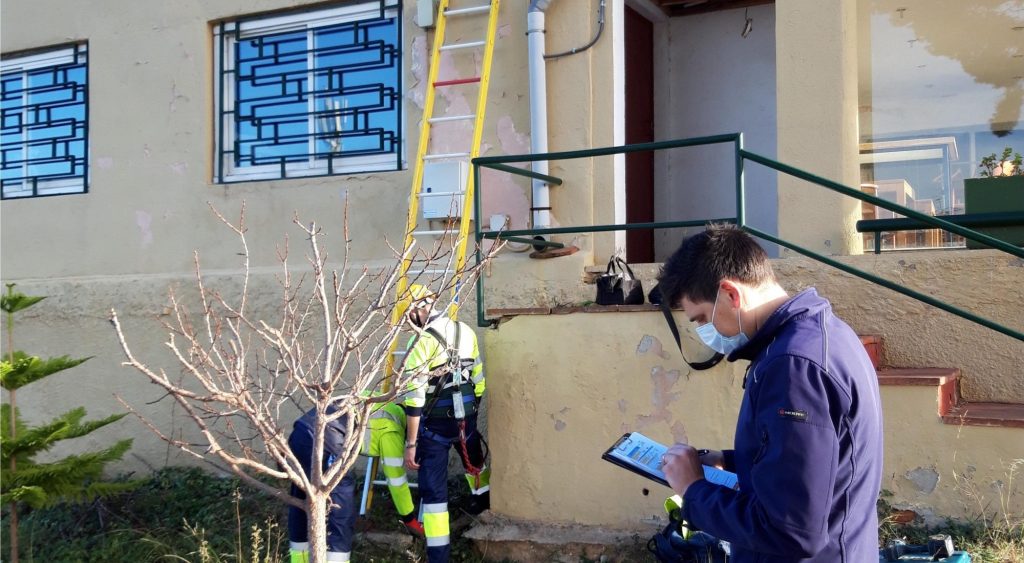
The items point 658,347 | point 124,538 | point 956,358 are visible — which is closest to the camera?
point 658,347

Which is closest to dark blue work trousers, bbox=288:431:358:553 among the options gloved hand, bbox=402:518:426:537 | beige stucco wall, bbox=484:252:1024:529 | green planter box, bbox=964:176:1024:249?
gloved hand, bbox=402:518:426:537

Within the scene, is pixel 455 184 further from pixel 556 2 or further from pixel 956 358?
pixel 956 358

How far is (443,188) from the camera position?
21.2ft

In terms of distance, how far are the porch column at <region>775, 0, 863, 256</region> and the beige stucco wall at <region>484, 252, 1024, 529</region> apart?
0.48 m

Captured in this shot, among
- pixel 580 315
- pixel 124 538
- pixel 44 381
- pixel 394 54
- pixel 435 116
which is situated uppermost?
pixel 394 54

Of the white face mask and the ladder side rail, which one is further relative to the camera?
the ladder side rail

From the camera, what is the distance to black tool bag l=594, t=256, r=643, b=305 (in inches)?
208

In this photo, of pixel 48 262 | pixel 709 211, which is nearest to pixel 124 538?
pixel 48 262

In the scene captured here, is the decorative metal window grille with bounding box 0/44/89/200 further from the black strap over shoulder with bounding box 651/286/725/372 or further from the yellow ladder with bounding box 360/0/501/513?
the black strap over shoulder with bounding box 651/286/725/372

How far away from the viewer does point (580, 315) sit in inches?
201

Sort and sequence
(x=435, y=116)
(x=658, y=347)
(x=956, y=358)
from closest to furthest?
1. (x=658, y=347)
2. (x=956, y=358)
3. (x=435, y=116)

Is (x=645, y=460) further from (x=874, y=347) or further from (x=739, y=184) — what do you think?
(x=874, y=347)

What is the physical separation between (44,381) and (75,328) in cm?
56

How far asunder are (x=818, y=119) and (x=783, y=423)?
4.16 m
